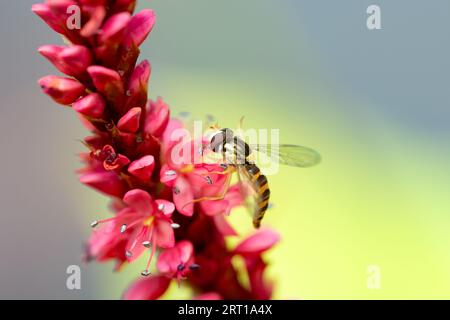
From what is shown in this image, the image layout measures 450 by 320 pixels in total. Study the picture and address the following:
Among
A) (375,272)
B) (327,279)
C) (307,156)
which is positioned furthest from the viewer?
(327,279)

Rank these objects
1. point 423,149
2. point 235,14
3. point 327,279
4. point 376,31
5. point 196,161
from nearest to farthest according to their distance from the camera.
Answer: point 196,161, point 327,279, point 423,149, point 376,31, point 235,14

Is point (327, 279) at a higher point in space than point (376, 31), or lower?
lower

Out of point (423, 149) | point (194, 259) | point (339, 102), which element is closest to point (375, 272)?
point (194, 259)

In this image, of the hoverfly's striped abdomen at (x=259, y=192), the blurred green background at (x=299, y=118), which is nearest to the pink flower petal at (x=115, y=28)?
A: the hoverfly's striped abdomen at (x=259, y=192)

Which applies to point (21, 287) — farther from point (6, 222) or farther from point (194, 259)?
point (194, 259)

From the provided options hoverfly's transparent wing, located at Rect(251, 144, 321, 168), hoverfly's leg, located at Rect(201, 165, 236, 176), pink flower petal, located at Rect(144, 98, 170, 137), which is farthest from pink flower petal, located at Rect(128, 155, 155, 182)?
hoverfly's transparent wing, located at Rect(251, 144, 321, 168)
